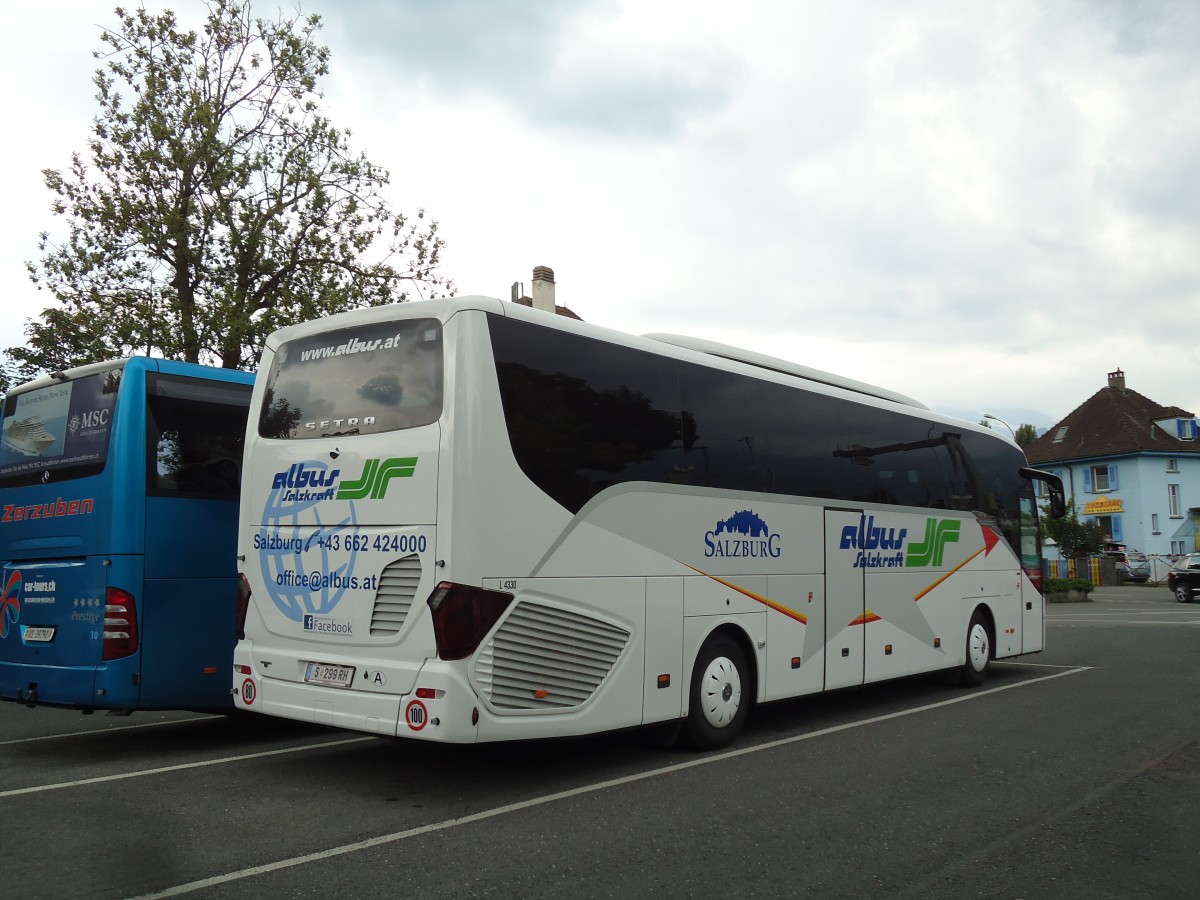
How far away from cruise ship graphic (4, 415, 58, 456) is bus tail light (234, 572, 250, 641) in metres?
2.58

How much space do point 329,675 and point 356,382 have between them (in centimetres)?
206

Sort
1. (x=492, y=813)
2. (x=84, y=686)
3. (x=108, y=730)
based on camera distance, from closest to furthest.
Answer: (x=492, y=813) → (x=84, y=686) → (x=108, y=730)

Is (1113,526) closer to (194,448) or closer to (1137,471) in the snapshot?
(1137,471)

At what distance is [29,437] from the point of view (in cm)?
941

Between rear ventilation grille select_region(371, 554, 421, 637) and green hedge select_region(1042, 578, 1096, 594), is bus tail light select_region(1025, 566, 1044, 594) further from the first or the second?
green hedge select_region(1042, 578, 1096, 594)

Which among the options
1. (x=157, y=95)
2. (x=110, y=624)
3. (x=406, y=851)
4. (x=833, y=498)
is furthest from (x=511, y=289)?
(x=406, y=851)

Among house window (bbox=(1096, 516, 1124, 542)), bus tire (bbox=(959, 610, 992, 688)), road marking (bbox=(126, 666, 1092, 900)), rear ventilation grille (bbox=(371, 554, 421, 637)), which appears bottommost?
road marking (bbox=(126, 666, 1092, 900))

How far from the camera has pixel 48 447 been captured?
29.7 ft

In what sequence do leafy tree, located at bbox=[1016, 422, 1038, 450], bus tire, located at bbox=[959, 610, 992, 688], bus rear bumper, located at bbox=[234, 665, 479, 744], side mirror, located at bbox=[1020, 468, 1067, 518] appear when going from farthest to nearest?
leafy tree, located at bbox=[1016, 422, 1038, 450] < side mirror, located at bbox=[1020, 468, 1067, 518] < bus tire, located at bbox=[959, 610, 992, 688] < bus rear bumper, located at bbox=[234, 665, 479, 744]

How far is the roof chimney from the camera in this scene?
30.3 meters

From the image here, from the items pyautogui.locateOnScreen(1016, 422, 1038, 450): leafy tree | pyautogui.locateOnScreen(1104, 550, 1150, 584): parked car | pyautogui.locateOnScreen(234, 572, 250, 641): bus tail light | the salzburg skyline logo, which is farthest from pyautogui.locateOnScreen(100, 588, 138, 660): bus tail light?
pyautogui.locateOnScreen(1016, 422, 1038, 450): leafy tree

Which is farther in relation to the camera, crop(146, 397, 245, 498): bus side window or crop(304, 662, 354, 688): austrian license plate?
crop(146, 397, 245, 498): bus side window

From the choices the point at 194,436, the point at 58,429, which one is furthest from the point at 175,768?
the point at 58,429

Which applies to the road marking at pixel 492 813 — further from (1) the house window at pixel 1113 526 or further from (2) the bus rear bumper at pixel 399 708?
(1) the house window at pixel 1113 526
